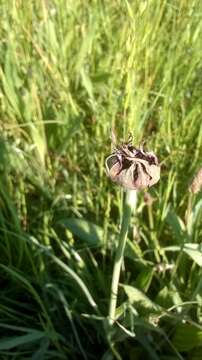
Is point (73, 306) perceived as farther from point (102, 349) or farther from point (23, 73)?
point (23, 73)

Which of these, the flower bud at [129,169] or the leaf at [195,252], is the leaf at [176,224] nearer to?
the leaf at [195,252]

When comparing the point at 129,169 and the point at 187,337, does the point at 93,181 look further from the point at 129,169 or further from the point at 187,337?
the point at 129,169

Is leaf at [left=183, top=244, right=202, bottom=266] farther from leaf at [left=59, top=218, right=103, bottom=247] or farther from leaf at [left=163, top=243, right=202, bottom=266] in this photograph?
leaf at [left=59, top=218, right=103, bottom=247]

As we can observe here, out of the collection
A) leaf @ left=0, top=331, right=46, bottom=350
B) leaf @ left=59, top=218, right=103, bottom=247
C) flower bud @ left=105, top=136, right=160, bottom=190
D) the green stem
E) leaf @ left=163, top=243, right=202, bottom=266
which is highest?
flower bud @ left=105, top=136, right=160, bottom=190

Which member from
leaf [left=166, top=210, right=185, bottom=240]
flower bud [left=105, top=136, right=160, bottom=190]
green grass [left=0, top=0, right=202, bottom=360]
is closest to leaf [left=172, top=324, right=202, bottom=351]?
green grass [left=0, top=0, right=202, bottom=360]

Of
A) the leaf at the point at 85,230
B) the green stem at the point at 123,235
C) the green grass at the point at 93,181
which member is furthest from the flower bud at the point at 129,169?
the leaf at the point at 85,230
